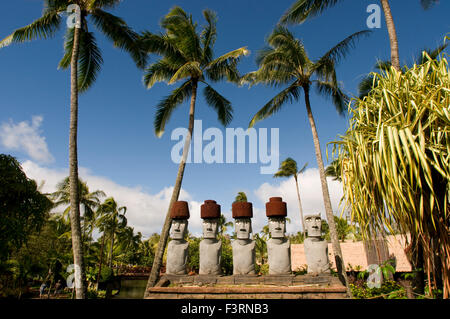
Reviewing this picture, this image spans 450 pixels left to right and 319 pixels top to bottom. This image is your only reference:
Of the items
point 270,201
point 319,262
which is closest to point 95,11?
point 270,201

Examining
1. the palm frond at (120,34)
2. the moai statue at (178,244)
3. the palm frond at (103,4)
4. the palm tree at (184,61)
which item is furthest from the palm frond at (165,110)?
the moai statue at (178,244)

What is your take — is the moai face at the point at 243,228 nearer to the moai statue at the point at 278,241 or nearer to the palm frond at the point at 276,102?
the moai statue at the point at 278,241

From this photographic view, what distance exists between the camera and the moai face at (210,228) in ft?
20.9

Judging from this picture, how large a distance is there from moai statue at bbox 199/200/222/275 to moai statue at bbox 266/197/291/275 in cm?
116

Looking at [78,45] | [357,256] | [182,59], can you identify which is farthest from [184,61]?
[357,256]

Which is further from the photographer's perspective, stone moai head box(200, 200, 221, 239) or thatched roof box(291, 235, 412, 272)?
thatched roof box(291, 235, 412, 272)

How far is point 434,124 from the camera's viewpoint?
11.9 feet

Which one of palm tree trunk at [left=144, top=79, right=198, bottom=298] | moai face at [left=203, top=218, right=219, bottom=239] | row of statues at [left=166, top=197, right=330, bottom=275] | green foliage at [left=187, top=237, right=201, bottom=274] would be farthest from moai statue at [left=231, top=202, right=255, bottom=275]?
green foliage at [left=187, top=237, right=201, bottom=274]

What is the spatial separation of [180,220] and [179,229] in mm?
208

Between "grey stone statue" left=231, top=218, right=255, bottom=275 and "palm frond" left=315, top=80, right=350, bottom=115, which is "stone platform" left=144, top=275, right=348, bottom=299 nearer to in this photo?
"grey stone statue" left=231, top=218, right=255, bottom=275

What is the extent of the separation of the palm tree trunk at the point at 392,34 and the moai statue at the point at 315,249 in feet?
14.2

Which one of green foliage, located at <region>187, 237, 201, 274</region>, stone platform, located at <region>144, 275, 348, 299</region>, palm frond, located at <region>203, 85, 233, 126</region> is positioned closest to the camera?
stone platform, located at <region>144, 275, 348, 299</region>

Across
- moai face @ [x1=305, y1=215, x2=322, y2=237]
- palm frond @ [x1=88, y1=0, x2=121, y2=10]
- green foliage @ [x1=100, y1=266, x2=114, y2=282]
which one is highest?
palm frond @ [x1=88, y1=0, x2=121, y2=10]

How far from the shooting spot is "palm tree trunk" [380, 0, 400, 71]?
7117mm
